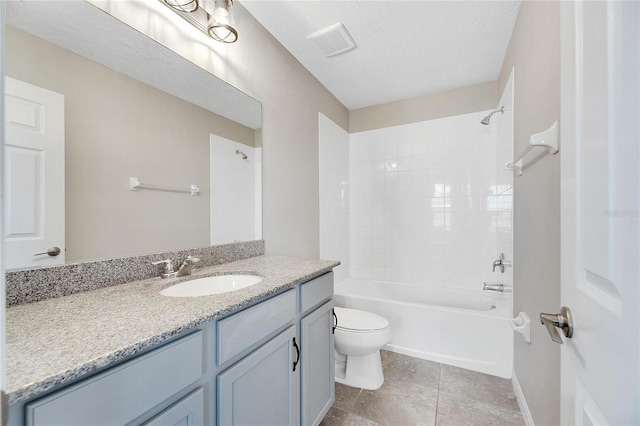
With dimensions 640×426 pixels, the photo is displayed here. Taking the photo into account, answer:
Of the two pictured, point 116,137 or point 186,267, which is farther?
point 186,267

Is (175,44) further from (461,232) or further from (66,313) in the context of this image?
(461,232)

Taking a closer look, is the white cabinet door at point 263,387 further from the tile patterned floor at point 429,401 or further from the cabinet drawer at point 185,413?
the tile patterned floor at point 429,401

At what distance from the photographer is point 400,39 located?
1.89 m

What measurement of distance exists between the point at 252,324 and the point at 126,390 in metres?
0.40

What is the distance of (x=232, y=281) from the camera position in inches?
49.9

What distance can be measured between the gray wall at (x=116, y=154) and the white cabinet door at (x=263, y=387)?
2.16 feet

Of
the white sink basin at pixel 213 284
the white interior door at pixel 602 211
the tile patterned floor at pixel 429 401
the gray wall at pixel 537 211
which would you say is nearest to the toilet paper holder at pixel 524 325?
the gray wall at pixel 537 211

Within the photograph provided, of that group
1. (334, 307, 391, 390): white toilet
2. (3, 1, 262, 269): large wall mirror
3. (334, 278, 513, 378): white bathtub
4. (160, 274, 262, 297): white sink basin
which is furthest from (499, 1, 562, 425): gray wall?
(3, 1, 262, 269): large wall mirror

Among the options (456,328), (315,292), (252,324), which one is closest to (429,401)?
(456,328)

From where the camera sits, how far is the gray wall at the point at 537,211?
104 cm

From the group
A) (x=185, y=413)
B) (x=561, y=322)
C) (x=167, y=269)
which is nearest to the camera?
(x=561, y=322)

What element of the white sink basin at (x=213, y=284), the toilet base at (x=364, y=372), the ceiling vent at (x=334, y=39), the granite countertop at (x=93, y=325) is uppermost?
the ceiling vent at (x=334, y=39)

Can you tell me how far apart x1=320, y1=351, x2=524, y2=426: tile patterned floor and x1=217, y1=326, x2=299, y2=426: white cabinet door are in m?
0.61

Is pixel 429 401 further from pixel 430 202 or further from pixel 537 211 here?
pixel 430 202
